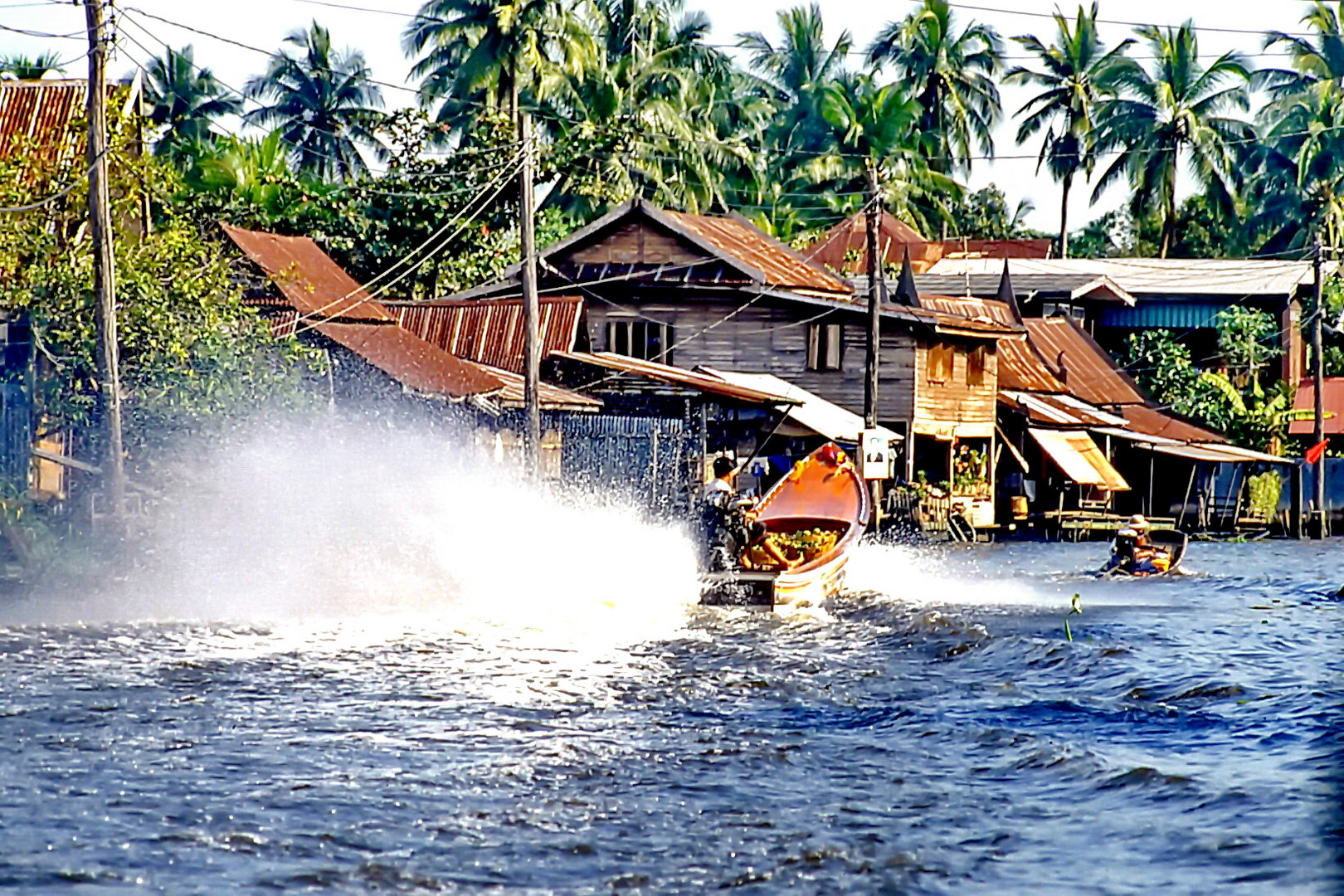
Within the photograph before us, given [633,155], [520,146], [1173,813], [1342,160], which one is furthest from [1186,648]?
[1342,160]

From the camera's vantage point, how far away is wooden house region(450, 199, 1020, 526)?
4544 cm

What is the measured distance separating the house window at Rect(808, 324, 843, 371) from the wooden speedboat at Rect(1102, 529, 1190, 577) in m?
12.1

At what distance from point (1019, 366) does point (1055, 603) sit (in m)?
26.0

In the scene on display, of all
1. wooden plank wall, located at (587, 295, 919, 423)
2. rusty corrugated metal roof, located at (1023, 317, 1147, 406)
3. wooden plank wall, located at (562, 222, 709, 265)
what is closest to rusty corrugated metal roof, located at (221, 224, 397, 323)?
wooden plank wall, located at (562, 222, 709, 265)

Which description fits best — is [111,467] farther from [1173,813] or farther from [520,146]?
[1173,813]

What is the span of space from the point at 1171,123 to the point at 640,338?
2939 cm

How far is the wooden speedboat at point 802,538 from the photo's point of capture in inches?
988

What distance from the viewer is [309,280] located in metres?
37.2

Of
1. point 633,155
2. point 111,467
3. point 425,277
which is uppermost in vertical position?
point 633,155

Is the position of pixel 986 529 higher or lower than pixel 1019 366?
lower

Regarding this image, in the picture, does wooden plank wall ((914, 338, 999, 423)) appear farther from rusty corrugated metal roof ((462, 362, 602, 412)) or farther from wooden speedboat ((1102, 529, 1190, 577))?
rusty corrugated metal roof ((462, 362, 602, 412))

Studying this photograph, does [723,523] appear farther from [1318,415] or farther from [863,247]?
[863,247]

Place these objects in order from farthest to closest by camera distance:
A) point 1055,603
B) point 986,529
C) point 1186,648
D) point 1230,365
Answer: point 1230,365
point 986,529
point 1055,603
point 1186,648

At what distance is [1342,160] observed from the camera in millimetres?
63531
